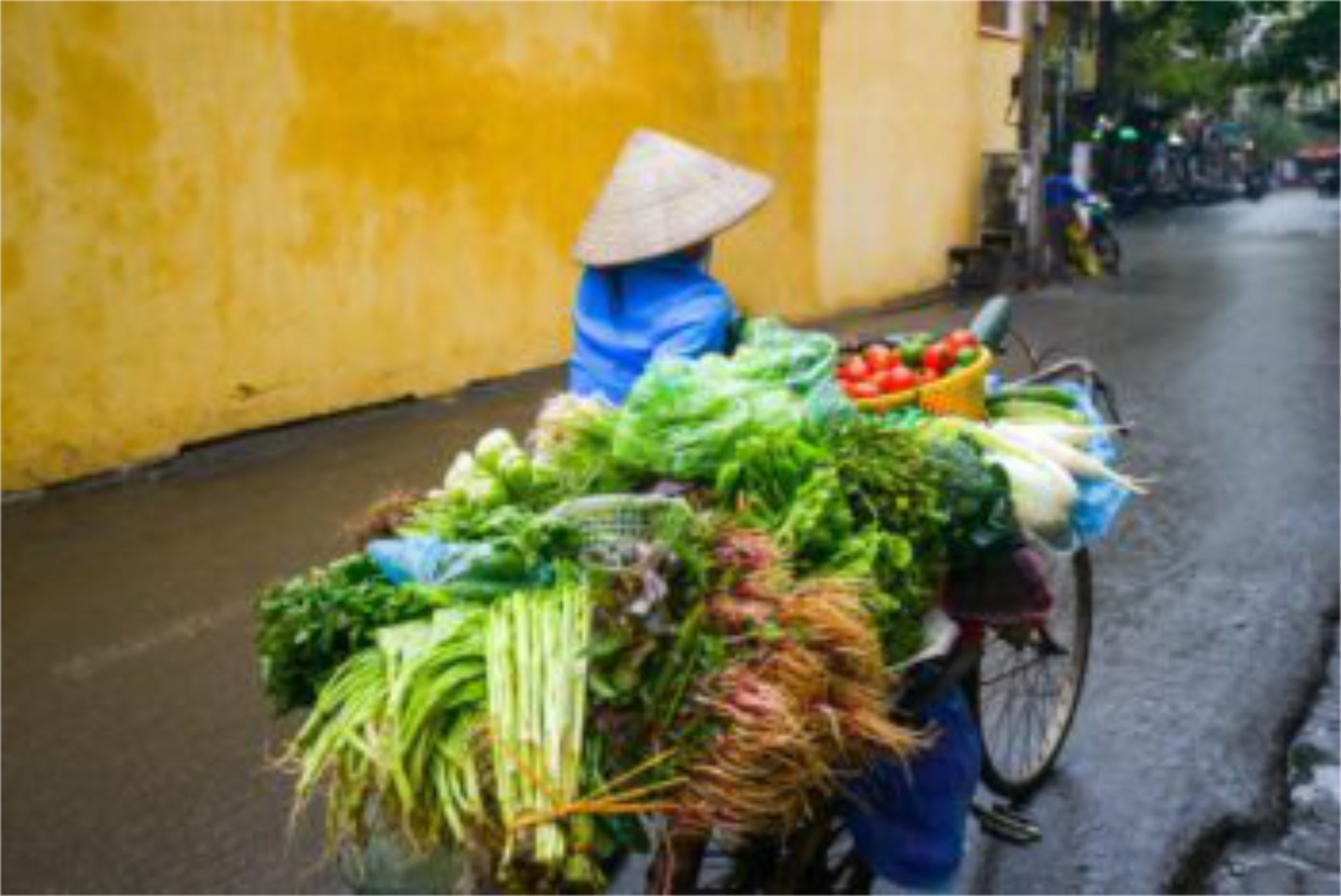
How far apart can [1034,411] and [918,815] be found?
3.51 feet

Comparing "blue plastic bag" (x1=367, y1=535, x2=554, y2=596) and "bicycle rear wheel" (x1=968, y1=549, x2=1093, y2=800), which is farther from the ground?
"blue plastic bag" (x1=367, y1=535, x2=554, y2=596)

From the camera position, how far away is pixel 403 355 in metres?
9.75

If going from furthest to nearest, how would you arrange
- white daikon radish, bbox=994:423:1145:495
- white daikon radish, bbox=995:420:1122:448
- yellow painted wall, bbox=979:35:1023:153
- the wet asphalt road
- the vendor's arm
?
1. yellow painted wall, bbox=979:35:1023:153
2. the wet asphalt road
3. the vendor's arm
4. white daikon radish, bbox=995:420:1122:448
5. white daikon radish, bbox=994:423:1145:495

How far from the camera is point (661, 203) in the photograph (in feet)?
12.2

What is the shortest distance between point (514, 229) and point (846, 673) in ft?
28.7

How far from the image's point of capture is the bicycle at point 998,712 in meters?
2.66

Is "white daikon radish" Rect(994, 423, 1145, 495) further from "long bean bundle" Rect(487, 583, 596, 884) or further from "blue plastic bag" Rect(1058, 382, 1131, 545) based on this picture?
"long bean bundle" Rect(487, 583, 596, 884)

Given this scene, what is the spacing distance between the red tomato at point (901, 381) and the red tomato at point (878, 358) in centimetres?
11

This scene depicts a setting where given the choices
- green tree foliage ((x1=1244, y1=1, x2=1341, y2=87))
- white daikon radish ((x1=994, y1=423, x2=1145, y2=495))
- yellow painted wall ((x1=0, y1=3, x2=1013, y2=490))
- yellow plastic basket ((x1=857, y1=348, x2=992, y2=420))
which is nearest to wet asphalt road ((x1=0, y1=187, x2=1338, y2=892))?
yellow painted wall ((x1=0, y1=3, x2=1013, y2=490))

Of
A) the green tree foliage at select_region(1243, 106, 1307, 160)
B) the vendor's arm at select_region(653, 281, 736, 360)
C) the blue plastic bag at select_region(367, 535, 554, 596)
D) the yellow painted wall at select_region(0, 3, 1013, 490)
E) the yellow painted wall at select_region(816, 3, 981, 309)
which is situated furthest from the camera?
the green tree foliage at select_region(1243, 106, 1307, 160)

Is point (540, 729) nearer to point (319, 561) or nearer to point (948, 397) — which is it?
point (948, 397)

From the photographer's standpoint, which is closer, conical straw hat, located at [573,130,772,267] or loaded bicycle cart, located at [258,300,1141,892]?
loaded bicycle cart, located at [258,300,1141,892]

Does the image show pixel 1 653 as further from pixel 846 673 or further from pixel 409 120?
pixel 409 120

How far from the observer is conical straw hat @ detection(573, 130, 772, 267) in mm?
3652
